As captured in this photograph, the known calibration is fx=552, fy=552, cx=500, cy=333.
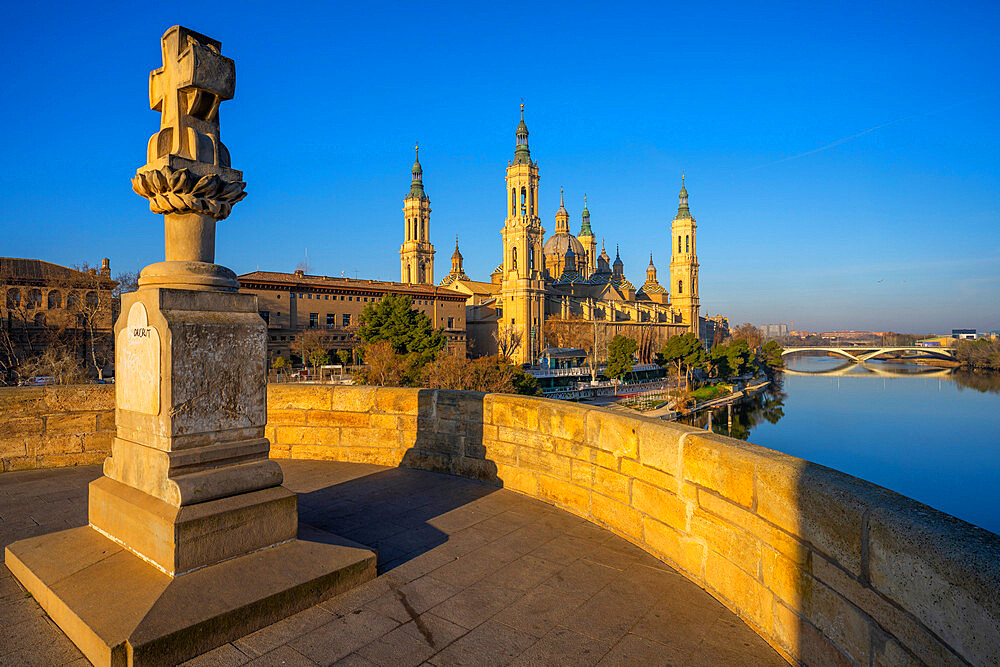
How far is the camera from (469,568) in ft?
12.1

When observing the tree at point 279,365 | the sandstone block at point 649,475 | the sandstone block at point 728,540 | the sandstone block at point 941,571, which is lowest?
the tree at point 279,365

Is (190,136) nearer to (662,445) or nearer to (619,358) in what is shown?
(662,445)

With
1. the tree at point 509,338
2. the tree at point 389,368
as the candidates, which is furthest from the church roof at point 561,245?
the tree at point 389,368

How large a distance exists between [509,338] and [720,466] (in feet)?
239

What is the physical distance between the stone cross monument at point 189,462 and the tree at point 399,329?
39.7m

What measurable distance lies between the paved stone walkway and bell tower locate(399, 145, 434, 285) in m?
87.6

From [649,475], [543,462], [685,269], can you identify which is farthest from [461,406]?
[685,269]

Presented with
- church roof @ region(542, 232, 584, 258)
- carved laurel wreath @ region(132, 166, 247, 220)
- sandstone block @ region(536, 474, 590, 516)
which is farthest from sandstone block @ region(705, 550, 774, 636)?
church roof @ region(542, 232, 584, 258)

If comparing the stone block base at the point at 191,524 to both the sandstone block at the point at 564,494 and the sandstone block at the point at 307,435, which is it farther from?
the sandstone block at the point at 307,435

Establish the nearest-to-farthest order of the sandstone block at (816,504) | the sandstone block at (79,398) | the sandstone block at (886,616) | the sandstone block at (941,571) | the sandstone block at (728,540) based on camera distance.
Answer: the sandstone block at (941,571) → the sandstone block at (886,616) → the sandstone block at (816,504) → the sandstone block at (728,540) → the sandstone block at (79,398)

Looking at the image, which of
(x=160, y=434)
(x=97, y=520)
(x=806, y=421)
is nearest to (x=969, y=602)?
(x=160, y=434)

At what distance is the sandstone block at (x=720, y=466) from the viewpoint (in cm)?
308

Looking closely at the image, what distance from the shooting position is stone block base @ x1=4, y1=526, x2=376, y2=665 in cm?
264

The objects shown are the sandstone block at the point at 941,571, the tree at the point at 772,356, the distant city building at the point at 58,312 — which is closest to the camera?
the sandstone block at the point at 941,571
